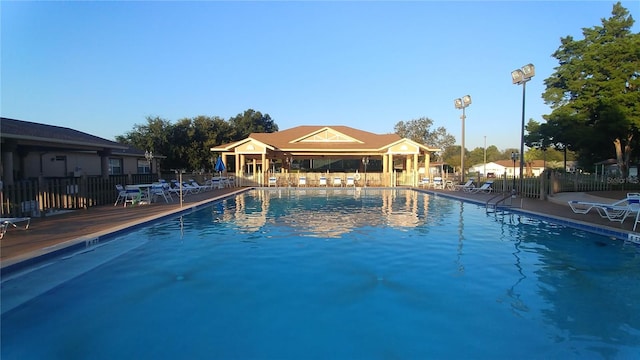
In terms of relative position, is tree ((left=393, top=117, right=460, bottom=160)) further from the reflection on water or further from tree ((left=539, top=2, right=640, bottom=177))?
the reflection on water

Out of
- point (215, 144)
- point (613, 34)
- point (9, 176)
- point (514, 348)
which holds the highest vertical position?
point (613, 34)

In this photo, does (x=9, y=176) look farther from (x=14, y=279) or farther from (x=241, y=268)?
(x=241, y=268)

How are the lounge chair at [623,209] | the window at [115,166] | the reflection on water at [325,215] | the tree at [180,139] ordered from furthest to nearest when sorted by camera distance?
the tree at [180,139] → the window at [115,166] → the reflection on water at [325,215] → the lounge chair at [623,209]

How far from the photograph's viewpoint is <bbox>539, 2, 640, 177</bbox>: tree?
74.7 ft

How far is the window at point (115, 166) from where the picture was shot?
73.0ft

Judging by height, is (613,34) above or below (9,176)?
above

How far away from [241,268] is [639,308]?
18.1ft

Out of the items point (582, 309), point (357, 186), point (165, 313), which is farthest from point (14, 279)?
point (357, 186)

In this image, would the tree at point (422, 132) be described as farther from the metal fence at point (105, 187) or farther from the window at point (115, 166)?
the window at point (115, 166)

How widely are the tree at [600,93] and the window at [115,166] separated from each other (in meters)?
29.5

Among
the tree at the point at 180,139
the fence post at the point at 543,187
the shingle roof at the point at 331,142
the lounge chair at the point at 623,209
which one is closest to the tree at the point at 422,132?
the shingle roof at the point at 331,142

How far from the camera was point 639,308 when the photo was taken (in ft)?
14.9

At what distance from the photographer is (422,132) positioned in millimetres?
55438

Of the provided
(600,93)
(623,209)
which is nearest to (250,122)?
(600,93)
